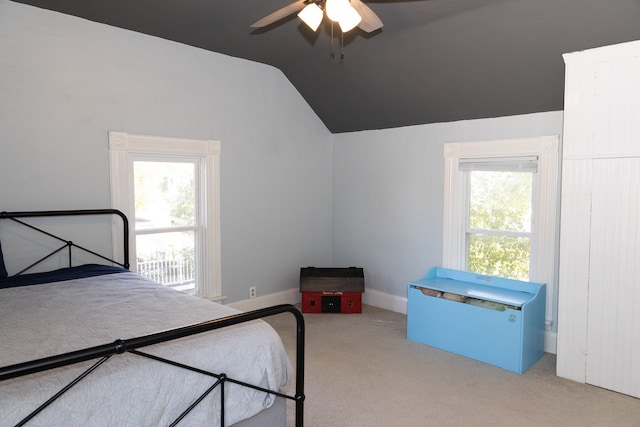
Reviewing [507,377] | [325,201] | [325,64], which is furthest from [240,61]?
[507,377]

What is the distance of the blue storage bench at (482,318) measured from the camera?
125 inches

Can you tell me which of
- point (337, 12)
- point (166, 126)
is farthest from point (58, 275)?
point (337, 12)

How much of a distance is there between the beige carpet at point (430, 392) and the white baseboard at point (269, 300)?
768mm

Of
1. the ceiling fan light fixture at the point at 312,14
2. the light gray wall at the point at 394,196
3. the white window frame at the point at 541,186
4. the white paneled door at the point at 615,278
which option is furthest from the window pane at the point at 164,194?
the white paneled door at the point at 615,278

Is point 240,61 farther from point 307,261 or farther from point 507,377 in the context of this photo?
point 507,377

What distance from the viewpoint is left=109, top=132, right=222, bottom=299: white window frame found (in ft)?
11.2

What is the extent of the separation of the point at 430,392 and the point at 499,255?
1.51m

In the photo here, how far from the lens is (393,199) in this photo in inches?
179

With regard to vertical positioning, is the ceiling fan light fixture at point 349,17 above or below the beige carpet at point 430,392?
above

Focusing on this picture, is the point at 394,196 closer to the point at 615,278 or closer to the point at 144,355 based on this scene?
the point at 615,278

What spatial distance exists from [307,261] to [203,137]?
1.77 metres

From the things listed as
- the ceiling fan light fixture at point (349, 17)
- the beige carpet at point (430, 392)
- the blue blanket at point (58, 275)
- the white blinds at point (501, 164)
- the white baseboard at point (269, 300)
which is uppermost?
the ceiling fan light fixture at point (349, 17)

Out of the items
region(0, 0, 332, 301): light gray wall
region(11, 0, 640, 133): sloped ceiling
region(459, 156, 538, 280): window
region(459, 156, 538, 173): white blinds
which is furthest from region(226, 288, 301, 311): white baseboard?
region(459, 156, 538, 173): white blinds

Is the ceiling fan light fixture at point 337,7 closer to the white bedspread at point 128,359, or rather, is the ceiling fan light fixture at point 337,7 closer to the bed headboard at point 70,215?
the white bedspread at point 128,359
